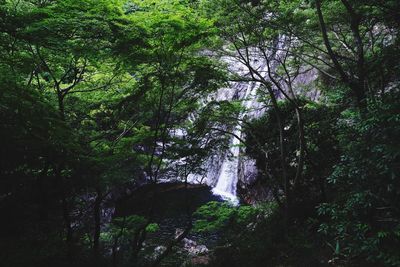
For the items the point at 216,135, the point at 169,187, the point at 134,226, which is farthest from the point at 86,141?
the point at 169,187

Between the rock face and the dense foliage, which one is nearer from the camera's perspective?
the dense foliage

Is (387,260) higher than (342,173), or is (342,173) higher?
(342,173)

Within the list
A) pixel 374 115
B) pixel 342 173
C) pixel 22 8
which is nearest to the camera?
pixel 374 115

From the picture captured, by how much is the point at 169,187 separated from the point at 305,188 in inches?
348

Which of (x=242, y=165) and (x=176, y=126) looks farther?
(x=242, y=165)

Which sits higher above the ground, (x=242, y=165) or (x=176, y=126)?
(x=242, y=165)

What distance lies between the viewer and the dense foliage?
14.3 ft

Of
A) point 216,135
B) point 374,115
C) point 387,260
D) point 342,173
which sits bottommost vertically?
point 387,260

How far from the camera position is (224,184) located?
15.8 metres

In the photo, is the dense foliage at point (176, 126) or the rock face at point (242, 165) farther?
the rock face at point (242, 165)

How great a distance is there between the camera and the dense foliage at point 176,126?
4.36 m

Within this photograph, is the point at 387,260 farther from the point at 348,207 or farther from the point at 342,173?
the point at 342,173

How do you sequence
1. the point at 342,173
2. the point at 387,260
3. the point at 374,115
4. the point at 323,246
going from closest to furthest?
1. the point at 387,260
2. the point at 374,115
3. the point at 342,173
4. the point at 323,246

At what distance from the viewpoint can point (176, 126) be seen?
8109 mm
